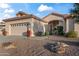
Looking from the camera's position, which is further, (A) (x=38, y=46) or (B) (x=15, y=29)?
(B) (x=15, y=29)

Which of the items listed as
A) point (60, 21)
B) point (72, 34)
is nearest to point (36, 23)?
point (60, 21)

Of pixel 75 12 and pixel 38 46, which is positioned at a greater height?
pixel 75 12

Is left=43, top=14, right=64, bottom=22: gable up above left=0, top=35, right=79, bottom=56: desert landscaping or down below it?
above

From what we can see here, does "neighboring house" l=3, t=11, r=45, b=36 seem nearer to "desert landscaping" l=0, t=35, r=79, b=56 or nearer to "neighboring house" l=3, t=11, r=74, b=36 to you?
"neighboring house" l=3, t=11, r=74, b=36

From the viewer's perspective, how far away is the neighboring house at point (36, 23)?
469cm

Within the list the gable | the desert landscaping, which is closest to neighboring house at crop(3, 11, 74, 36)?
the gable

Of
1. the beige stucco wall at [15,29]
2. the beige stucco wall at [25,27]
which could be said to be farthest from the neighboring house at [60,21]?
the beige stucco wall at [15,29]

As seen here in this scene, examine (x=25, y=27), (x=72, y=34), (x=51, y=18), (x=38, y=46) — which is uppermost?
(x=51, y=18)

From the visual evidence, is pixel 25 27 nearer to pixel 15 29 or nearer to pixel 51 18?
pixel 15 29

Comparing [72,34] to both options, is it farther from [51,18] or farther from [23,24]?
[23,24]

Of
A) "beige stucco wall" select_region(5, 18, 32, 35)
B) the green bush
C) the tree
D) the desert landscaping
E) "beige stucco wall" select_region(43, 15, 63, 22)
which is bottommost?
the desert landscaping

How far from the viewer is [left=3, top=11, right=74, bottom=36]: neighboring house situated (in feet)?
15.4

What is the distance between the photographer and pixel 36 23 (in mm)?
4750

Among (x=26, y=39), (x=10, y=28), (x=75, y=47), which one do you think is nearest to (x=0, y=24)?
(x=10, y=28)
